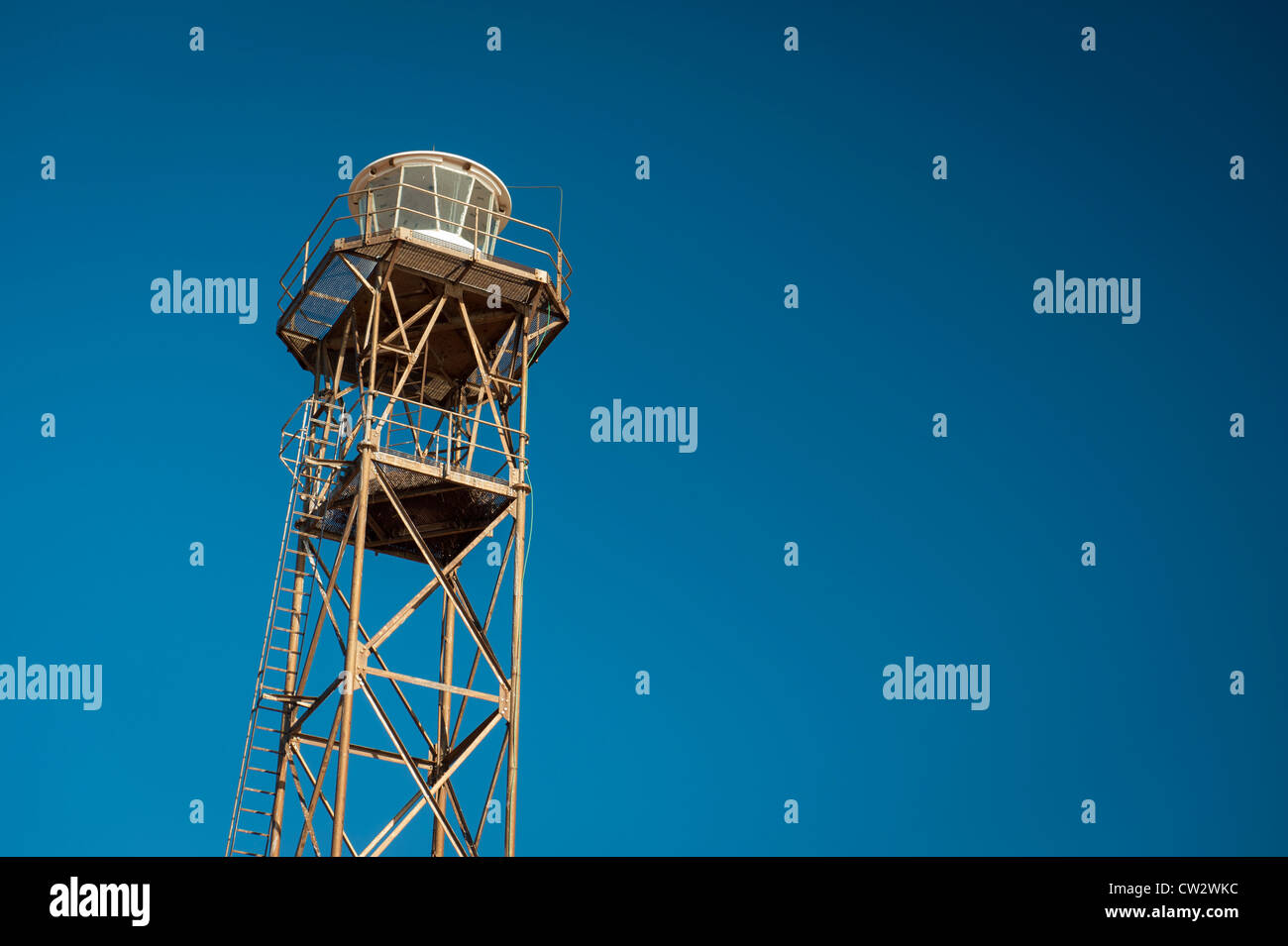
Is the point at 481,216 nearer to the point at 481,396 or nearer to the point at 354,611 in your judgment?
the point at 481,396

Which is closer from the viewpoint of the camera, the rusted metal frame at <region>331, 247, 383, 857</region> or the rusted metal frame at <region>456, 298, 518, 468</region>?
the rusted metal frame at <region>331, 247, 383, 857</region>

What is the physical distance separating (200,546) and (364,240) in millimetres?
9906

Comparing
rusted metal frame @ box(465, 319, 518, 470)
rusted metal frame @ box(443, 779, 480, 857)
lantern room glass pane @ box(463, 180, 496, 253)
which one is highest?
lantern room glass pane @ box(463, 180, 496, 253)

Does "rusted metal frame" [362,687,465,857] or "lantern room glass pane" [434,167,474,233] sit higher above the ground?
"lantern room glass pane" [434,167,474,233]

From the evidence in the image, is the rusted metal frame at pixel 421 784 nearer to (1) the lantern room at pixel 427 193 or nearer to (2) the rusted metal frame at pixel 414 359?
(2) the rusted metal frame at pixel 414 359

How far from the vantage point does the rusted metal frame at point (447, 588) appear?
1129 inches

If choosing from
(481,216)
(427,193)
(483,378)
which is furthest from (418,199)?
(483,378)

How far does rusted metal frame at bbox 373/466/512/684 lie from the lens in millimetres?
28688

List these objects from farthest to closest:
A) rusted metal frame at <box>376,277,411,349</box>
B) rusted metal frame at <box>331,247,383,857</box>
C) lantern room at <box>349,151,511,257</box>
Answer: lantern room at <box>349,151,511,257</box>, rusted metal frame at <box>376,277,411,349</box>, rusted metal frame at <box>331,247,383,857</box>

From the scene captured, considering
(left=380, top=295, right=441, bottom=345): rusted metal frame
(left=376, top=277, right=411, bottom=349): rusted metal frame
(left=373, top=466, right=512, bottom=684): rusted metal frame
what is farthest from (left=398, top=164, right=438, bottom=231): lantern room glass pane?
(left=373, top=466, right=512, bottom=684): rusted metal frame

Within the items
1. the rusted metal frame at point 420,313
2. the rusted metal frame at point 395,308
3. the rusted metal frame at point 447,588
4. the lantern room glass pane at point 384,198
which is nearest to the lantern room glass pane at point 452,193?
the lantern room glass pane at point 384,198

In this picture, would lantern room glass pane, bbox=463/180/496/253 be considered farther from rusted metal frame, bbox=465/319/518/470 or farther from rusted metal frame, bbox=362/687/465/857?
rusted metal frame, bbox=362/687/465/857
